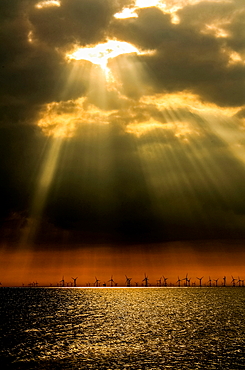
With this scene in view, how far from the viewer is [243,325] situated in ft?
495

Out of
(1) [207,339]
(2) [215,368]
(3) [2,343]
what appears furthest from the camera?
(1) [207,339]

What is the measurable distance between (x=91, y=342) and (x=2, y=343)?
1981 centimetres

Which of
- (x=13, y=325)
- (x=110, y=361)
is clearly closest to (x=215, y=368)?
(x=110, y=361)

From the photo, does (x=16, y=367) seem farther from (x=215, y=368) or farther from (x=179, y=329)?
(x=179, y=329)

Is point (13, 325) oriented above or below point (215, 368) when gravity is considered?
above

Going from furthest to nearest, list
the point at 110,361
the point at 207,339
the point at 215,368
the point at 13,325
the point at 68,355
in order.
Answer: the point at 13,325 → the point at 207,339 → the point at 68,355 → the point at 110,361 → the point at 215,368

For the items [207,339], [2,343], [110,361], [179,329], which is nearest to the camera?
[110,361]

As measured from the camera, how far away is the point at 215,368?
259 ft

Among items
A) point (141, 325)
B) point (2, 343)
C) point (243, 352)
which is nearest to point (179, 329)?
point (141, 325)

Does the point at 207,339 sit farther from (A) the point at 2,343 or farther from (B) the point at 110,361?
(A) the point at 2,343

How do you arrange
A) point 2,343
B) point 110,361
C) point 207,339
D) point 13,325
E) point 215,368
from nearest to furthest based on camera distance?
point 215,368 < point 110,361 < point 2,343 < point 207,339 < point 13,325

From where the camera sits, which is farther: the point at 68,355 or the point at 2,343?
the point at 2,343

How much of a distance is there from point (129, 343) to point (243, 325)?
2257 inches

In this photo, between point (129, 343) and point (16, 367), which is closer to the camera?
point (16, 367)
